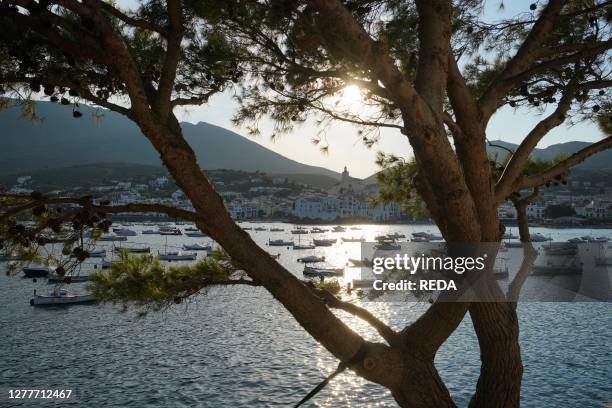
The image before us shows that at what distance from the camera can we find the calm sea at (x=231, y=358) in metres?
11.5

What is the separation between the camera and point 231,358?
559 inches

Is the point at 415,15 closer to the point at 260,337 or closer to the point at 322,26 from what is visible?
the point at 322,26

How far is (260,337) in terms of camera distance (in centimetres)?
1642

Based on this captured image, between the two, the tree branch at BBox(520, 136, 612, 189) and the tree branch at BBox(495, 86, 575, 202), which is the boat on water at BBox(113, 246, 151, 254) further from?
the tree branch at BBox(520, 136, 612, 189)

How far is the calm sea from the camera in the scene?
1154cm

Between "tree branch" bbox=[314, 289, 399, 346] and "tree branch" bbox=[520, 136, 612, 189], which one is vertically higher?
"tree branch" bbox=[520, 136, 612, 189]

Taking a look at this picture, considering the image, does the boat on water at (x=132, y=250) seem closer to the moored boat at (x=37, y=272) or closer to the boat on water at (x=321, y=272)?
the moored boat at (x=37, y=272)

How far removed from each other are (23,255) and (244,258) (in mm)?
1205

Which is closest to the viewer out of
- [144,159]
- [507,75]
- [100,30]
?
[100,30]

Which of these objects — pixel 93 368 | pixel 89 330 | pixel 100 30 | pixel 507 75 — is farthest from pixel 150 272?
pixel 89 330

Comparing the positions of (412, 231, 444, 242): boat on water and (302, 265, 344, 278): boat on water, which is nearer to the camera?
(302, 265, 344, 278): boat on water

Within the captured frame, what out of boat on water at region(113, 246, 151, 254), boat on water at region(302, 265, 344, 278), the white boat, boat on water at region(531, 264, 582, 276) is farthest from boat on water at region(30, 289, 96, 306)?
boat on water at region(531, 264, 582, 276)

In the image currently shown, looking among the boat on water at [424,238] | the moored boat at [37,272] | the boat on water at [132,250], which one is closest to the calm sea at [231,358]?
the boat on water at [132,250]

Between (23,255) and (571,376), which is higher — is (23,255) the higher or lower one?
the higher one
